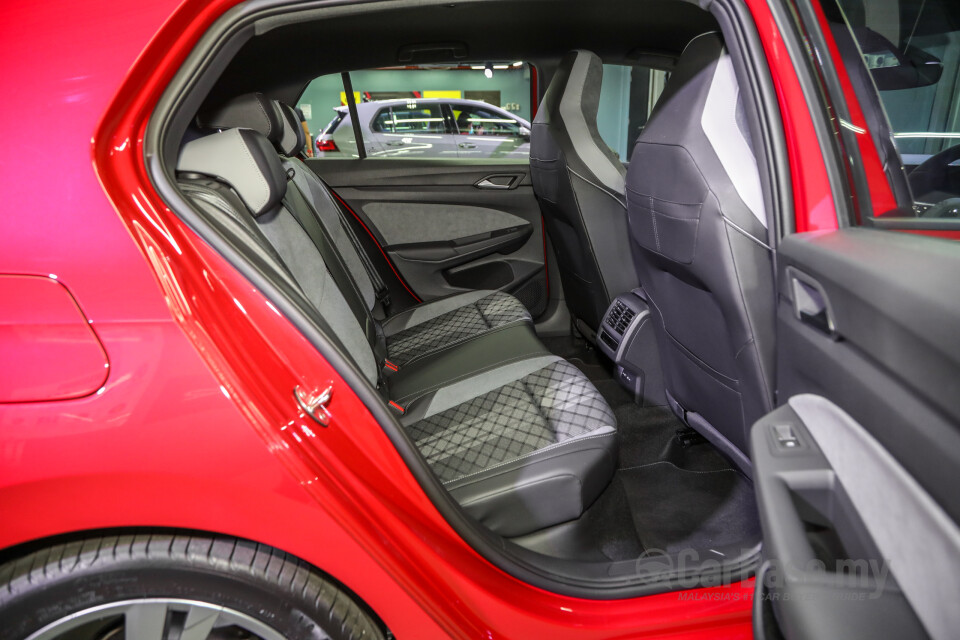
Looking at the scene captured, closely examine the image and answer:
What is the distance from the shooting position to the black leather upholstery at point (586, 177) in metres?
1.89

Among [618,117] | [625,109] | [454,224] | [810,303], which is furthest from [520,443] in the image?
[618,117]

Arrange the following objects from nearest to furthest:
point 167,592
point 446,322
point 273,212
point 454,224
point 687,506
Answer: point 167,592 < point 273,212 < point 687,506 < point 446,322 < point 454,224

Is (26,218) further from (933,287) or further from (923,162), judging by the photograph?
(923,162)

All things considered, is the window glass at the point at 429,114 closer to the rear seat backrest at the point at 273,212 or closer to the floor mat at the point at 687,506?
the rear seat backrest at the point at 273,212

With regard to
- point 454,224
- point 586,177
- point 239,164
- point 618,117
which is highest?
point 239,164

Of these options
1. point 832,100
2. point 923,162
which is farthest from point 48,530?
point 923,162

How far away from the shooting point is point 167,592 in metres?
0.84

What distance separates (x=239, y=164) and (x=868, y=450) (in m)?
1.20

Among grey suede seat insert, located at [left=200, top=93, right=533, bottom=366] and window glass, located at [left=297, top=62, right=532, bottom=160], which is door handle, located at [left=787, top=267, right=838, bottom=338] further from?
window glass, located at [left=297, top=62, right=532, bottom=160]

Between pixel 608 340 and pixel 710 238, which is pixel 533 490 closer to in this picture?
pixel 710 238

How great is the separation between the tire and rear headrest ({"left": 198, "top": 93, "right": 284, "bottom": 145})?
3.19 feet

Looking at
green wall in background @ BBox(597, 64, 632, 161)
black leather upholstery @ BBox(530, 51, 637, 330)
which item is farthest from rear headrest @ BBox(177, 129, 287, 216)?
green wall in background @ BBox(597, 64, 632, 161)

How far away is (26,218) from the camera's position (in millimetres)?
739

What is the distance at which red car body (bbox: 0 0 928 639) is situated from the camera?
2.41 feet
